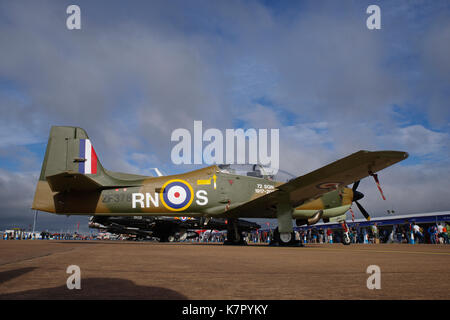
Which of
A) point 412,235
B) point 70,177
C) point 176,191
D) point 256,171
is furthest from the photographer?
point 412,235

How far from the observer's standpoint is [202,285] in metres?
2.03

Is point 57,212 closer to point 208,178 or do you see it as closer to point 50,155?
point 50,155

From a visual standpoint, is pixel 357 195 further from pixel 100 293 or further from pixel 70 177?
pixel 100 293

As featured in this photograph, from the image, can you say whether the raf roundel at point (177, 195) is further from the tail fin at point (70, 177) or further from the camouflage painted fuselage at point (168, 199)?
the tail fin at point (70, 177)

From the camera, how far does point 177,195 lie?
1051 centimetres

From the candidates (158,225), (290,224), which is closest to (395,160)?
(290,224)

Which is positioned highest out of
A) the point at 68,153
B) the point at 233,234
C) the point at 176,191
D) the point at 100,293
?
the point at 68,153

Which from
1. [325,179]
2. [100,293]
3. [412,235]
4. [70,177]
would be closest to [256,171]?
[325,179]

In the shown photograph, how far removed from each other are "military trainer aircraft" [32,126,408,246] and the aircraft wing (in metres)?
0.03

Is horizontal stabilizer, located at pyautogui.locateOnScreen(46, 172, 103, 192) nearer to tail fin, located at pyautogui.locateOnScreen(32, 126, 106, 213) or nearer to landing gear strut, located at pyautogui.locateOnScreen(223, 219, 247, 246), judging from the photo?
tail fin, located at pyautogui.locateOnScreen(32, 126, 106, 213)

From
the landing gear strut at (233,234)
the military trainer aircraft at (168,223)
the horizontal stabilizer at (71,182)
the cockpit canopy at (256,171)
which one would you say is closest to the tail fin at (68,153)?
the horizontal stabilizer at (71,182)

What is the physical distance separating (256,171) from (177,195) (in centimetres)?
315

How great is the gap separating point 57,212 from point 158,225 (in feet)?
36.9

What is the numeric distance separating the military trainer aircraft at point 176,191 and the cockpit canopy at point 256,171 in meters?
0.04
